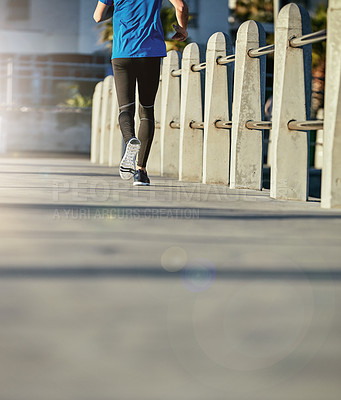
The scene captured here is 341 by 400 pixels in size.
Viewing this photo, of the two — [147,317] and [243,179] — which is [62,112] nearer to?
[243,179]

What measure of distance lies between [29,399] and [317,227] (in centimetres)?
253

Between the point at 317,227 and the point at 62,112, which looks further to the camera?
the point at 62,112

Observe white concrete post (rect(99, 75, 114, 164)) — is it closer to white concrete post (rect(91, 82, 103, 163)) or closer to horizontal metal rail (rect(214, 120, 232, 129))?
white concrete post (rect(91, 82, 103, 163))

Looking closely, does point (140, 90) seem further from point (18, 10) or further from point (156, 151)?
point (18, 10)

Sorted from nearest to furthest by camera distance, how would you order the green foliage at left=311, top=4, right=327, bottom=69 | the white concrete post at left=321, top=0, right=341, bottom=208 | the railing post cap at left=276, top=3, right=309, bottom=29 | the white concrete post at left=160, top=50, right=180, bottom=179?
the white concrete post at left=321, top=0, right=341, bottom=208 → the railing post cap at left=276, top=3, right=309, bottom=29 → the white concrete post at left=160, top=50, right=180, bottom=179 → the green foliage at left=311, top=4, right=327, bottom=69

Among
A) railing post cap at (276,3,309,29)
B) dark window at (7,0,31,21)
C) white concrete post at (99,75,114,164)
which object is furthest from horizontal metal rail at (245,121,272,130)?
dark window at (7,0,31,21)

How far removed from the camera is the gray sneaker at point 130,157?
642 cm

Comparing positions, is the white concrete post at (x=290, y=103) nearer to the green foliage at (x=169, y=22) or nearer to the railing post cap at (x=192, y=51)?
the railing post cap at (x=192, y=51)

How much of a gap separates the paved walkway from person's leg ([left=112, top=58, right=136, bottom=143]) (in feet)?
9.54

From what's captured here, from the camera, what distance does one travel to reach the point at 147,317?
6.07 feet

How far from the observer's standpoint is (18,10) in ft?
127

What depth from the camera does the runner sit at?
6.49m

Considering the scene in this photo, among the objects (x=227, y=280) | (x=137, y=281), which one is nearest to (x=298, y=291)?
(x=227, y=280)

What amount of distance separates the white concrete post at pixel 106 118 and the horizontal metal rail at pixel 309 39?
8148mm
